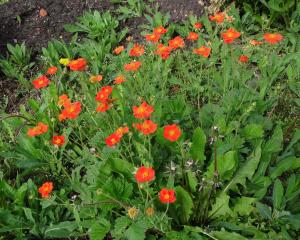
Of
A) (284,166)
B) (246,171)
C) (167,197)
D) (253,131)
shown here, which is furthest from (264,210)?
(167,197)

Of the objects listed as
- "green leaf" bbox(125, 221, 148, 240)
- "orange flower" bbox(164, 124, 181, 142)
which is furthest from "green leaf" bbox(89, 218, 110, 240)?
"orange flower" bbox(164, 124, 181, 142)

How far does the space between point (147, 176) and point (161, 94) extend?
137 cm

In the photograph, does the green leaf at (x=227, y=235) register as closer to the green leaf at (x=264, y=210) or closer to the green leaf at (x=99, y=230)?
the green leaf at (x=264, y=210)

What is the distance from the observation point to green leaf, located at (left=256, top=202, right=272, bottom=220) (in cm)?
253

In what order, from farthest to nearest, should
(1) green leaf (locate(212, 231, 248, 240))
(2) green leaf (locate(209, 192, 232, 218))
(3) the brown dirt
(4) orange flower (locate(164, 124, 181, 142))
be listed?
1. (3) the brown dirt
2. (2) green leaf (locate(209, 192, 232, 218))
3. (1) green leaf (locate(212, 231, 248, 240))
4. (4) orange flower (locate(164, 124, 181, 142))

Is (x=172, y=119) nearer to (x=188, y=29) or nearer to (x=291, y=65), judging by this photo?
(x=291, y=65)

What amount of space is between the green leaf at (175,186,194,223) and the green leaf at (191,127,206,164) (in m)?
0.30

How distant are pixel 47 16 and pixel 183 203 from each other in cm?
321

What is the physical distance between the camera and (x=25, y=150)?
3.23 m

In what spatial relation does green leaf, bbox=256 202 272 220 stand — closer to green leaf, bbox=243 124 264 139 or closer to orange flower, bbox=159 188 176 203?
green leaf, bbox=243 124 264 139

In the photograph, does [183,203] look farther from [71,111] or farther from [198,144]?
[71,111]

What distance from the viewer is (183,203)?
2.53m

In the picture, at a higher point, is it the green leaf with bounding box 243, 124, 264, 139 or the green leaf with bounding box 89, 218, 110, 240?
the green leaf with bounding box 243, 124, 264, 139

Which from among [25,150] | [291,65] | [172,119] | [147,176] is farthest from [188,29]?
[147,176]
